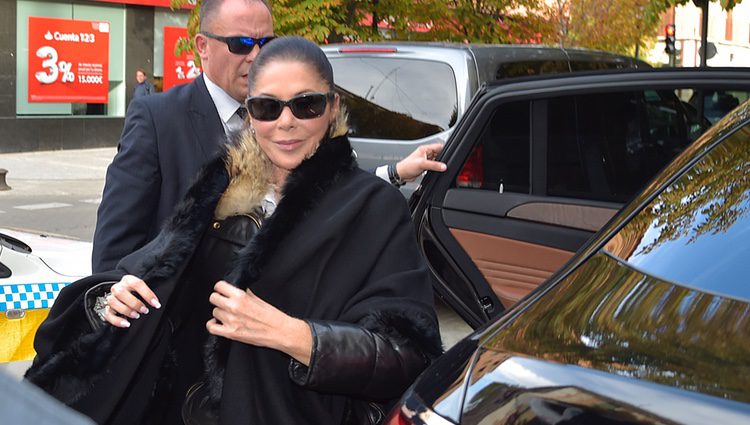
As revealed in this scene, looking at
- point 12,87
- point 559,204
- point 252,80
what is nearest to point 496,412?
point 252,80

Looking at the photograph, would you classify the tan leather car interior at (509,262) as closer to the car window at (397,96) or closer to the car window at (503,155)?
the car window at (503,155)

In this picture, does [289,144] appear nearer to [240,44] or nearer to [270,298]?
[270,298]

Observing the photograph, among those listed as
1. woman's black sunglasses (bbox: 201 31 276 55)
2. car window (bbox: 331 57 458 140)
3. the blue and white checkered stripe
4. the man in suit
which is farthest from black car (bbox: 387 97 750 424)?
car window (bbox: 331 57 458 140)

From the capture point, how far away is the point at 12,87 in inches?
869

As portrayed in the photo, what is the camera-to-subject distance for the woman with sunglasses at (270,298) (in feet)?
8.05

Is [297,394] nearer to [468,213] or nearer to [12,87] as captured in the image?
[468,213]

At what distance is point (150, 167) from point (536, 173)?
68.2 inches

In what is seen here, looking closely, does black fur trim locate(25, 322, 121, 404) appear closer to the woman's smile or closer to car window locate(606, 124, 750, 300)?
the woman's smile

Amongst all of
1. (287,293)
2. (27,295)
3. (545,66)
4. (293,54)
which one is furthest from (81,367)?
(545,66)

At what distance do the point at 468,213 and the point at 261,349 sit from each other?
2.09m

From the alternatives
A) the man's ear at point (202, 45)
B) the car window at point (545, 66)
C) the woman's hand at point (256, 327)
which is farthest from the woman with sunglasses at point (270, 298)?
the car window at point (545, 66)

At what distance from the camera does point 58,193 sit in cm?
1669

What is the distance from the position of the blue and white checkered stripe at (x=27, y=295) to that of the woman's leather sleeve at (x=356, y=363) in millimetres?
3319

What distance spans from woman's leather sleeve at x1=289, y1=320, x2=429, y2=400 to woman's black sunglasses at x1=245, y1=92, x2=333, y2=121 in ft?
1.78
